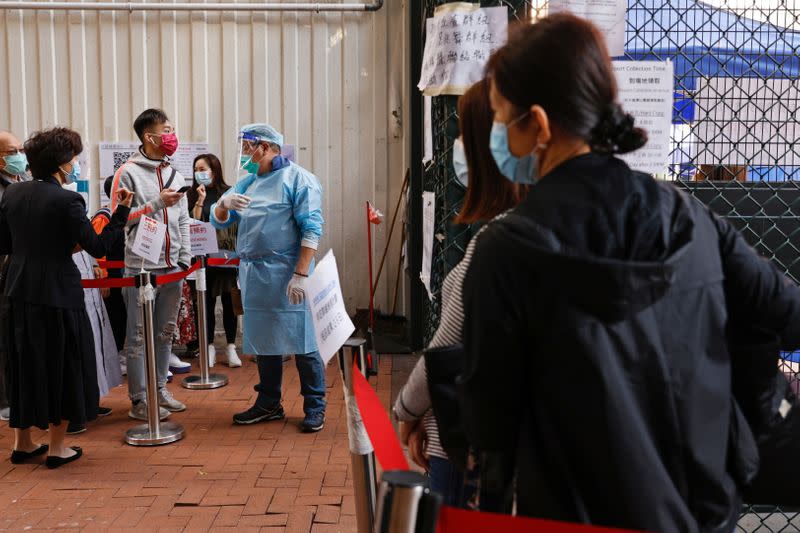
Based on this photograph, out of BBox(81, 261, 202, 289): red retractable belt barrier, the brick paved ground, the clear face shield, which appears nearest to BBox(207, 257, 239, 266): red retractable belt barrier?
BBox(81, 261, 202, 289): red retractable belt barrier

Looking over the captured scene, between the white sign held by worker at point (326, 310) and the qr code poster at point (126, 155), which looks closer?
the white sign held by worker at point (326, 310)

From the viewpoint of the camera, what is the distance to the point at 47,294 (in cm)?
396

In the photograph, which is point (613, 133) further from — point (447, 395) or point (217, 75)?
point (217, 75)

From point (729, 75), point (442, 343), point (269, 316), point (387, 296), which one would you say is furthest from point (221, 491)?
point (387, 296)

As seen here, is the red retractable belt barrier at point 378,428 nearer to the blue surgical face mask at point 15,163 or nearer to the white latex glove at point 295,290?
the white latex glove at point 295,290

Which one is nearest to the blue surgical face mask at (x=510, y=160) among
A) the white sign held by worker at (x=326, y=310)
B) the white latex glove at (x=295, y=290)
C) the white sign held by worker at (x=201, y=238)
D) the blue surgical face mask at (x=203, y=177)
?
the white sign held by worker at (x=326, y=310)

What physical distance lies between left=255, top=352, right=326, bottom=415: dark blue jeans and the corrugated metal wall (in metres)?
2.62

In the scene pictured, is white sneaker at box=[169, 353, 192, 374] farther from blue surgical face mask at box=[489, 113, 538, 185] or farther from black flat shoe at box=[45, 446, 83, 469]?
blue surgical face mask at box=[489, 113, 538, 185]

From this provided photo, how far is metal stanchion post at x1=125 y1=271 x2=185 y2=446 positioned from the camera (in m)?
4.34

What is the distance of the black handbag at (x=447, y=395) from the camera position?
157cm

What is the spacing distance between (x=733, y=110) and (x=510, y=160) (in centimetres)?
158

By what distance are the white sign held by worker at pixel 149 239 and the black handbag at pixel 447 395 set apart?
3.20 metres

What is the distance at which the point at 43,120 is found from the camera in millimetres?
6852

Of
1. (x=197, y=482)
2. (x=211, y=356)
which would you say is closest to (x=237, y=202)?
(x=197, y=482)
